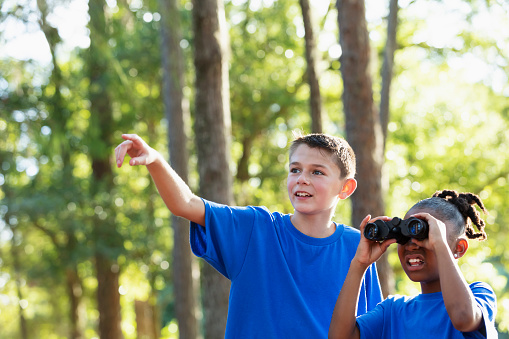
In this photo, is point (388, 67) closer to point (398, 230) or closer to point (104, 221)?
point (398, 230)

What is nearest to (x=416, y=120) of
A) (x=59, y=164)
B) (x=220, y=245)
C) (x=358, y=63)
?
(x=59, y=164)

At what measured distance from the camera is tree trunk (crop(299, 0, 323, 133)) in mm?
8398

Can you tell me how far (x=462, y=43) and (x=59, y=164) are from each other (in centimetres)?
1028

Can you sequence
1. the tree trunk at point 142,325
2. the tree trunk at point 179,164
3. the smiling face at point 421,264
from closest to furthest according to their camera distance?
the smiling face at point 421,264, the tree trunk at point 179,164, the tree trunk at point 142,325

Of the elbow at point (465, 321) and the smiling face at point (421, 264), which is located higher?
the smiling face at point (421, 264)

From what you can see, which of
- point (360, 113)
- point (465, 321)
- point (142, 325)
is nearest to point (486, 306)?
point (465, 321)

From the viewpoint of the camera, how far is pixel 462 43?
15086 mm

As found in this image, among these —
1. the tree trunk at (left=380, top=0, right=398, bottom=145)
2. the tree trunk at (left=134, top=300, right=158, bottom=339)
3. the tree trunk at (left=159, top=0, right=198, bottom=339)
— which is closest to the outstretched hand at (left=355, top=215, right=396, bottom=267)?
the tree trunk at (left=380, top=0, right=398, bottom=145)

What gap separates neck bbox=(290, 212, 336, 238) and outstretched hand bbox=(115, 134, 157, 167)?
714mm

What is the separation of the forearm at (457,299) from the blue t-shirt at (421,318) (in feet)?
0.27

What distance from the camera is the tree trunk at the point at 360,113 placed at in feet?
20.6

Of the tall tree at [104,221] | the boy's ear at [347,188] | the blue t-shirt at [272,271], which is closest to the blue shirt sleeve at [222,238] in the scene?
the blue t-shirt at [272,271]

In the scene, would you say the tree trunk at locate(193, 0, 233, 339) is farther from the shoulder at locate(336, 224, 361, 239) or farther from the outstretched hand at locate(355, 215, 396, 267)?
the outstretched hand at locate(355, 215, 396, 267)

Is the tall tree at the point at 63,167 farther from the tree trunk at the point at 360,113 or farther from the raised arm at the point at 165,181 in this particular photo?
the raised arm at the point at 165,181
